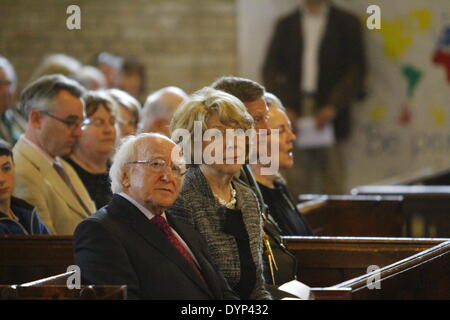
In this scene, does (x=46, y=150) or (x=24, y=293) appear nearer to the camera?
(x=24, y=293)

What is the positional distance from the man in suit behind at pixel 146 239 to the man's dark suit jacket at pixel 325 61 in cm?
572

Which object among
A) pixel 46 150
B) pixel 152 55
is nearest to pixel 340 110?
pixel 152 55

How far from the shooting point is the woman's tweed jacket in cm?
347

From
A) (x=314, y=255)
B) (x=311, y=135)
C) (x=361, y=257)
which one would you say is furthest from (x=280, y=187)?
(x=311, y=135)

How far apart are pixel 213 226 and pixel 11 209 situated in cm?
111

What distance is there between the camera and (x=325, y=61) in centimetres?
898

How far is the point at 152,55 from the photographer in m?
9.27

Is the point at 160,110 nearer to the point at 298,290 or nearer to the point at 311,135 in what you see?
the point at 298,290

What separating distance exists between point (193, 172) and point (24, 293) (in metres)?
0.91

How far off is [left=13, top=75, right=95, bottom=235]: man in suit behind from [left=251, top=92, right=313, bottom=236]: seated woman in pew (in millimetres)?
886

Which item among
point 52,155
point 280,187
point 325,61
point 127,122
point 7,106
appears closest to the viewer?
point 280,187

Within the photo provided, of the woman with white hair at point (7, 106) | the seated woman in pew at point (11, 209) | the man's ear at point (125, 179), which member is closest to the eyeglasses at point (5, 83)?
the woman with white hair at point (7, 106)

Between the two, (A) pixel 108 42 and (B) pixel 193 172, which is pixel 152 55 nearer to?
(A) pixel 108 42

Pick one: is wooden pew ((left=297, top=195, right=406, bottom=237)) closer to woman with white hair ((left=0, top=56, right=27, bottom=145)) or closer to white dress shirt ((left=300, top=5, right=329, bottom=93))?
woman with white hair ((left=0, top=56, right=27, bottom=145))
